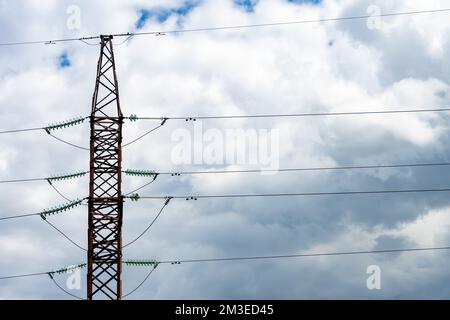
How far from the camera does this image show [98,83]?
2064 inches

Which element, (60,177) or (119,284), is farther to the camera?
(60,177)

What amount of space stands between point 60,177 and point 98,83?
7021mm

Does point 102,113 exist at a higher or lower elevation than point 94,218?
higher

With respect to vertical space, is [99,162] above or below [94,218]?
above
